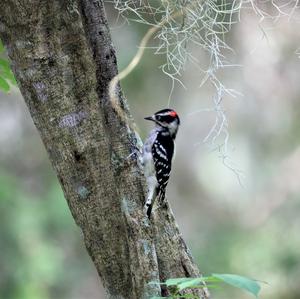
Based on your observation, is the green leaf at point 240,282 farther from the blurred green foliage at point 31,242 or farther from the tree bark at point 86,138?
the blurred green foliage at point 31,242

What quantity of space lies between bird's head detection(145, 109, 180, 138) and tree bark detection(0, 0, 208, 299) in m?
1.08

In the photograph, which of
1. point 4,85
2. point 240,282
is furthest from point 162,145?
point 240,282

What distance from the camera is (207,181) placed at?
35.1ft

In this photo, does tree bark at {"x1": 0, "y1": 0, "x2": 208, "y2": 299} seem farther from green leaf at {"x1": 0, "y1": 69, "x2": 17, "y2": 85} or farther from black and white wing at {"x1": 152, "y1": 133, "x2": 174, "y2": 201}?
black and white wing at {"x1": 152, "y1": 133, "x2": 174, "y2": 201}

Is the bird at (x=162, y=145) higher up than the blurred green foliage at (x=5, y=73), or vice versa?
the blurred green foliage at (x=5, y=73)

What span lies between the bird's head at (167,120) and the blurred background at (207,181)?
3.35 metres

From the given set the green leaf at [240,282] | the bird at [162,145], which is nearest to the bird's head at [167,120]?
the bird at [162,145]

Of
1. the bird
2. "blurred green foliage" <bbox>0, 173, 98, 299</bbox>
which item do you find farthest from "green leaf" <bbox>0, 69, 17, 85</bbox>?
"blurred green foliage" <bbox>0, 173, 98, 299</bbox>

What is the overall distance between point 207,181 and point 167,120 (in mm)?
6446

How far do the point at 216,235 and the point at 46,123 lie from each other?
6.79 meters

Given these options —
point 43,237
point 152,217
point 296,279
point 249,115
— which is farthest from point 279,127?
point 152,217

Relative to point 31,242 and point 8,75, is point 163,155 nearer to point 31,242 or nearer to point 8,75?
point 8,75

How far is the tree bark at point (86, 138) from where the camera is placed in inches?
120

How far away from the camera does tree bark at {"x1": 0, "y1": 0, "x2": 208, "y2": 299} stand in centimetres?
306
